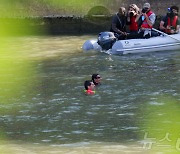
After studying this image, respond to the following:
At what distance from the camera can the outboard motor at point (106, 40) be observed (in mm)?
17812

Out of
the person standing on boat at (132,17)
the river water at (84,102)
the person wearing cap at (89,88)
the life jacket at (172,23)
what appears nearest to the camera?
the river water at (84,102)

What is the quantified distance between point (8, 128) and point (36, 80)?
4.93 meters

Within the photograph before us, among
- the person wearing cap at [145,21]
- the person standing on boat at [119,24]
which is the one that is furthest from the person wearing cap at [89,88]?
the person wearing cap at [145,21]

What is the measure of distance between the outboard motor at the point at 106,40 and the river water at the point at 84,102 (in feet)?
1.49

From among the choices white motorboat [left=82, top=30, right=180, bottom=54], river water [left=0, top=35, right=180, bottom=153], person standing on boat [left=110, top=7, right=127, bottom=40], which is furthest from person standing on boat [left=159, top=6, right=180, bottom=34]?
person standing on boat [left=110, top=7, right=127, bottom=40]

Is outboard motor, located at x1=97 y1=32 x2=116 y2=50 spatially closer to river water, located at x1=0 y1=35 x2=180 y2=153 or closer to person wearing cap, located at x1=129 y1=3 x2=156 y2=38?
river water, located at x1=0 y1=35 x2=180 y2=153

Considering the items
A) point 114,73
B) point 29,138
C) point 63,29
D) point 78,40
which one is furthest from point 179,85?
point 63,29

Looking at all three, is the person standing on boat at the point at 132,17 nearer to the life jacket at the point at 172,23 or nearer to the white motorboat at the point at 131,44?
the white motorboat at the point at 131,44

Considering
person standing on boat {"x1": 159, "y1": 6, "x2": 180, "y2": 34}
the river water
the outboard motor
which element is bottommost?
the river water

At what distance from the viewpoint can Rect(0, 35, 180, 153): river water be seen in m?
7.03

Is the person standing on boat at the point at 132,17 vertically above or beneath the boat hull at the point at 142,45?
above

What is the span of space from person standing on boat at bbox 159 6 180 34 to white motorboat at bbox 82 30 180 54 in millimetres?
342

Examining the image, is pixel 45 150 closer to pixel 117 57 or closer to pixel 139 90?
pixel 139 90

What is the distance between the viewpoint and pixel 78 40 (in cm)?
2016
